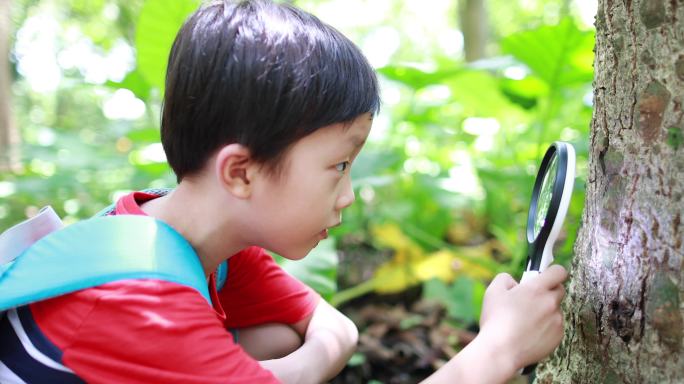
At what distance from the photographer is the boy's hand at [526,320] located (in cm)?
85

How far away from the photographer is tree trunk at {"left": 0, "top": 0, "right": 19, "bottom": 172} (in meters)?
2.96

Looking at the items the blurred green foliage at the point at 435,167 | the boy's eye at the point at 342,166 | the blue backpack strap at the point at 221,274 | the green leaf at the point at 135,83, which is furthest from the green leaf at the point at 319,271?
the green leaf at the point at 135,83

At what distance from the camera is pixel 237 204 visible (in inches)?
36.5

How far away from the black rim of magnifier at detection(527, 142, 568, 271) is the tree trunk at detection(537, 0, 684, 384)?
7 cm

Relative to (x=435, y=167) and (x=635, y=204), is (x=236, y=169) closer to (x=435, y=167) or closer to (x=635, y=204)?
(x=635, y=204)

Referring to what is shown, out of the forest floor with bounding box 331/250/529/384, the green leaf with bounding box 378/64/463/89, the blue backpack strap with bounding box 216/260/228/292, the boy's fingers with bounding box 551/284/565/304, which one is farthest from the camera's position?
the green leaf with bounding box 378/64/463/89

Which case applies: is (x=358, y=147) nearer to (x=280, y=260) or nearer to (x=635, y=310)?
(x=635, y=310)

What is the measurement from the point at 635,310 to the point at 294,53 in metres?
0.57

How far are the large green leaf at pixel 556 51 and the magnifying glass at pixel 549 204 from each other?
2.70ft

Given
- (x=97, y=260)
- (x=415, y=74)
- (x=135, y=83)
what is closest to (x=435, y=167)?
(x=415, y=74)

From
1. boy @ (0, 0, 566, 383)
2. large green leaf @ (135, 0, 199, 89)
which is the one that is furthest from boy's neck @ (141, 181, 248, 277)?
large green leaf @ (135, 0, 199, 89)

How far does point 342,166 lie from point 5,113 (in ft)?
8.70

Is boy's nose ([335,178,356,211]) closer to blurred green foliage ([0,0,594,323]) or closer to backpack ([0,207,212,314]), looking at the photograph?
backpack ([0,207,212,314])

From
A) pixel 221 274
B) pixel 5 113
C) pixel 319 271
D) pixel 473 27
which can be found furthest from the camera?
pixel 473 27
